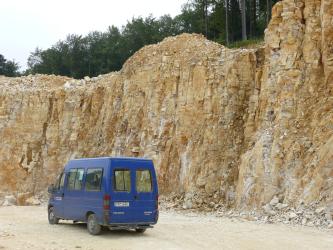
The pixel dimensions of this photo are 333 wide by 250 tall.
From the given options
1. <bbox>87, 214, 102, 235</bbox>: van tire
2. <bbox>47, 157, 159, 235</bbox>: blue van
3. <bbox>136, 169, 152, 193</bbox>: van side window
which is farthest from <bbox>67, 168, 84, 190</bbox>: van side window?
<bbox>136, 169, 152, 193</bbox>: van side window

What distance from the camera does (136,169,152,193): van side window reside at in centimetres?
1460

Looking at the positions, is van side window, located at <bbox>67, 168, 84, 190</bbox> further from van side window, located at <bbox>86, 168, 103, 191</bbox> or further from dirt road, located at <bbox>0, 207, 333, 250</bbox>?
dirt road, located at <bbox>0, 207, 333, 250</bbox>

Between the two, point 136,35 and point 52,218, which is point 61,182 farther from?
point 136,35

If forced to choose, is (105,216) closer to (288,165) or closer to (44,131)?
(288,165)

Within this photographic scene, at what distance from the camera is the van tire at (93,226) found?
1434 cm

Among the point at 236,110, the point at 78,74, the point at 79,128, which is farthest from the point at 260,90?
the point at 78,74

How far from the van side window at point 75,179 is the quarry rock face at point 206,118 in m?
7.16

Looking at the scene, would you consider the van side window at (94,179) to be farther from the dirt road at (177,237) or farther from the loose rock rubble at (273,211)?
the loose rock rubble at (273,211)

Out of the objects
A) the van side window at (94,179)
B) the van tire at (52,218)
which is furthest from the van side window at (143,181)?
the van tire at (52,218)

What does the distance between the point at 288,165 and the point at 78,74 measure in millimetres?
42521

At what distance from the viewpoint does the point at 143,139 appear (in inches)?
1120

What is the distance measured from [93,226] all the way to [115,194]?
123cm

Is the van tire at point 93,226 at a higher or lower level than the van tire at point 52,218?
higher

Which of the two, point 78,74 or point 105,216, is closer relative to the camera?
point 105,216
